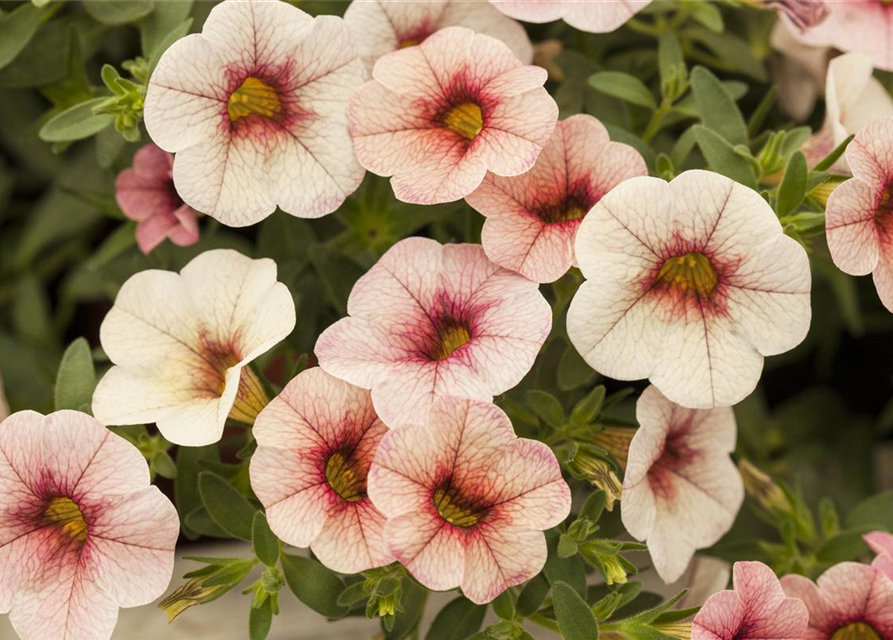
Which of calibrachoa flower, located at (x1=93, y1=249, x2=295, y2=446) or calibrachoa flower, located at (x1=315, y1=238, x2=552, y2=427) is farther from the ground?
calibrachoa flower, located at (x1=315, y1=238, x2=552, y2=427)

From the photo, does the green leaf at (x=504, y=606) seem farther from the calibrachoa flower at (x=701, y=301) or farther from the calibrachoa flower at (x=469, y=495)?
the calibrachoa flower at (x=701, y=301)

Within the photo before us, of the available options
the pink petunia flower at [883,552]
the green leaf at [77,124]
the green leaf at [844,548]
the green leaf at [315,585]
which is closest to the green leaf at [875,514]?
the green leaf at [844,548]

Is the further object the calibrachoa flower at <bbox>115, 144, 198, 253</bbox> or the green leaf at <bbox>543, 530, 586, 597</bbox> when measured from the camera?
the calibrachoa flower at <bbox>115, 144, 198, 253</bbox>

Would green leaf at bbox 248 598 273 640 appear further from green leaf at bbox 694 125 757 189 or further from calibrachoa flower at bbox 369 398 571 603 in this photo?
green leaf at bbox 694 125 757 189

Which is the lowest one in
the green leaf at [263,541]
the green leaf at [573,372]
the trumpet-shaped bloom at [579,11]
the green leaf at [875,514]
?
the green leaf at [875,514]

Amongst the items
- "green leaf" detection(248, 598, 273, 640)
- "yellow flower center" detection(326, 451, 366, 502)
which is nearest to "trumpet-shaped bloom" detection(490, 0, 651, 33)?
"yellow flower center" detection(326, 451, 366, 502)

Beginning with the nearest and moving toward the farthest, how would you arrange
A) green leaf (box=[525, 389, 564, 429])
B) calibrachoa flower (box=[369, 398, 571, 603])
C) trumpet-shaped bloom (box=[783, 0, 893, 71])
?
calibrachoa flower (box=[369, 398, 571, 603])
green leaf (box=[525, 389, 564, 429])
trumpet-shaped bloom (box=[783, 0, 893, 71])
